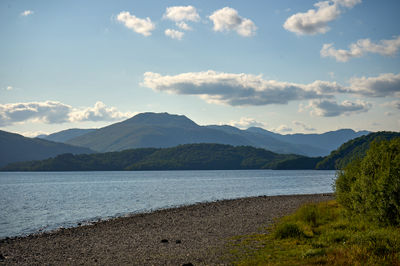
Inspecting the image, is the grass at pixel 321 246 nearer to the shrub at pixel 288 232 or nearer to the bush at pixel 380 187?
the shrub at pixel 288 232

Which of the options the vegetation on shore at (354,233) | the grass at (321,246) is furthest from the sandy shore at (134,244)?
the vegetation on shore at (354,233)

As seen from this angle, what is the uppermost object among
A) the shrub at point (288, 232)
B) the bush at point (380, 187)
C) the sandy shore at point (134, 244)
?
the bush at point (380, 187)

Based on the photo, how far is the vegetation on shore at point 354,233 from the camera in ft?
52.3

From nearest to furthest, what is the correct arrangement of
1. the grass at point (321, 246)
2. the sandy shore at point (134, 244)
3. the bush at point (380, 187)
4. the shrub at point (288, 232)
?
1. the grass at point (321, 246)
2. the sandy shore at point (134, 244)
3. the bush at point (380, 187)
4. the shrub at point (288, 232)

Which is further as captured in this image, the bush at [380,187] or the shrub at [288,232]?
the shrub at [288,232]

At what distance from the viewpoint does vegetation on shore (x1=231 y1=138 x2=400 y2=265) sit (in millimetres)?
15953

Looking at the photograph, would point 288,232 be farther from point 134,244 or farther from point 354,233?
point 134,244

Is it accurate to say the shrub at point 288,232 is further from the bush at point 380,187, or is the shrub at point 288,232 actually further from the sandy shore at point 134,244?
the bush at point 380,187

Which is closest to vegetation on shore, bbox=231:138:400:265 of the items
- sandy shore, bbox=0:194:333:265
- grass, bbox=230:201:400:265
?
grass, bbox=230:201:400:265

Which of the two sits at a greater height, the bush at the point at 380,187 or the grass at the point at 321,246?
the bush at the point at 380,187

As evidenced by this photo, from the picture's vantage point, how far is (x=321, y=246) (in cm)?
1927

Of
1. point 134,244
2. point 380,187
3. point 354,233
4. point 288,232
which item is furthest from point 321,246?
point 134,244

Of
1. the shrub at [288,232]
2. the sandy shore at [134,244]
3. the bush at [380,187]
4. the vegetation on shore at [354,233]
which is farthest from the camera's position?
the shrub at [288,232]

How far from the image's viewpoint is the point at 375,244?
53.8 ft
